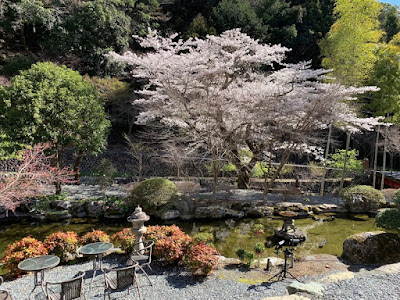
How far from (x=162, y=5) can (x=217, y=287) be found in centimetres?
2240

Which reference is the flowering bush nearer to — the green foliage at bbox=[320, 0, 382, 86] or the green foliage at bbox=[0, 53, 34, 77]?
the green foliage at bbox=[320, 0, 382, 86]

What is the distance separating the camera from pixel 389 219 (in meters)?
5.43

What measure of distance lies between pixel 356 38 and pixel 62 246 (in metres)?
12.2

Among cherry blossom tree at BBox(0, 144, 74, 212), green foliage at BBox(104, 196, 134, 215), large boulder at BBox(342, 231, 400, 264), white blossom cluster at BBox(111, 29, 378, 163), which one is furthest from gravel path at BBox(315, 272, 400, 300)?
green foliage at BBox(104, 196, 134, 215)

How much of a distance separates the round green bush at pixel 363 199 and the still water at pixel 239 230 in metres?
0.47

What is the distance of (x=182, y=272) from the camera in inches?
184

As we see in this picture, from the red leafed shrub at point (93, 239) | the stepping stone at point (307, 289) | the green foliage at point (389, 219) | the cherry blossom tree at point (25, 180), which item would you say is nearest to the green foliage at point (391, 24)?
the green foliage at point (389, 219)

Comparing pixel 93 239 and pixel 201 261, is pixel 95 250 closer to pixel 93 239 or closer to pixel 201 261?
pixel 93 239

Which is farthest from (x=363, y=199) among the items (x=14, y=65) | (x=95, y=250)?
(x=14, y=65)

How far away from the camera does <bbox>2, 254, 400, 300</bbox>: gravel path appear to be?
3762 millimetres

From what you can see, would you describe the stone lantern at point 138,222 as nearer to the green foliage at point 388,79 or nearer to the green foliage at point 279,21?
the green foliage at point 388,79

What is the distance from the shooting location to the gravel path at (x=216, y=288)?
148 inches

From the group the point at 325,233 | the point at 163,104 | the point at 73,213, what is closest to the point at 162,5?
the point at 163,104

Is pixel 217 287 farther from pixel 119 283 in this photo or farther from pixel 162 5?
pixel 162 5
